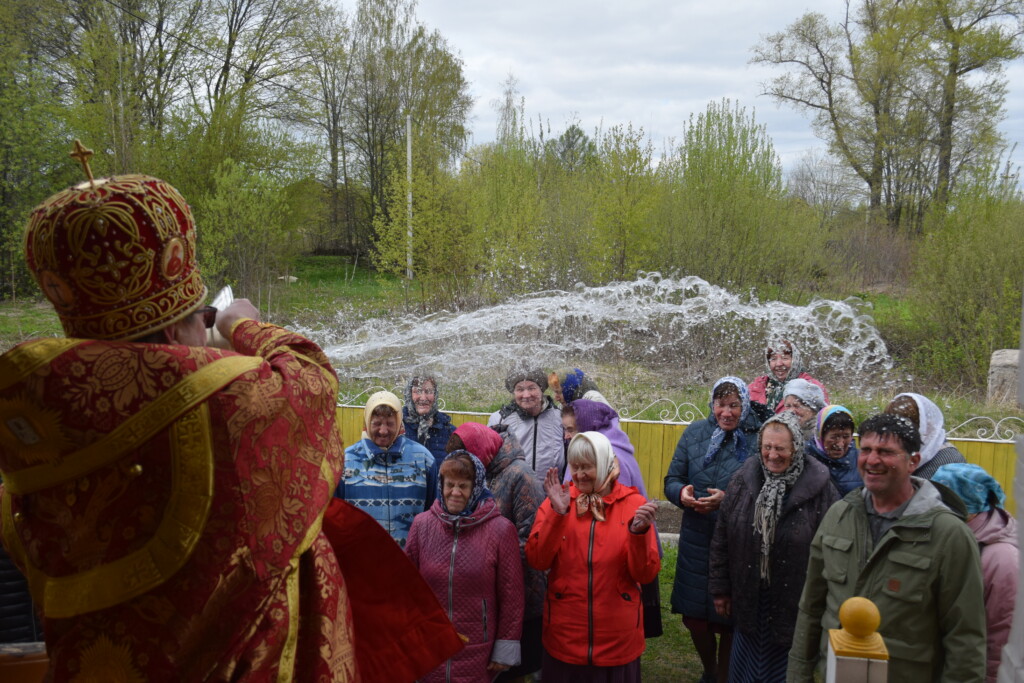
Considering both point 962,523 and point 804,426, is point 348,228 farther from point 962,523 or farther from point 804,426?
point 962,523

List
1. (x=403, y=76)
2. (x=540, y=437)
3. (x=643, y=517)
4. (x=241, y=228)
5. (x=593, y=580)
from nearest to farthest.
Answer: (x=643, y=517) → (x=593, y=580) → (x=540, y=437) → (x=241, y=228) → (x=403, y=76)

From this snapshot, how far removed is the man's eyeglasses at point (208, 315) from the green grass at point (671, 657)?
3.75 meters

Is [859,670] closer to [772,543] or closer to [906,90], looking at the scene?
[772,543]

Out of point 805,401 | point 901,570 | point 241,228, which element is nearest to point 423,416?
point 805,401

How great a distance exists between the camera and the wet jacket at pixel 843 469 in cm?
436

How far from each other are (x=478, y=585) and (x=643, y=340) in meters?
12.9

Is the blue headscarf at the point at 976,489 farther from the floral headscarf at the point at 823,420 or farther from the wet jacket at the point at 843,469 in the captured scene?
the floral headscarf at the point at 823,420

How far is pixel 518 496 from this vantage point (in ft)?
13.7

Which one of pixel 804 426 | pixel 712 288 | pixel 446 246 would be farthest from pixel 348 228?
pixel 804 426

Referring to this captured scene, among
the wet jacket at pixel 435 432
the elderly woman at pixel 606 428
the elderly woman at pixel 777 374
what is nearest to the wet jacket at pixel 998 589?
the elderly woman at pixel 606 428

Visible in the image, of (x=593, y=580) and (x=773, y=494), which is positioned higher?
(x=773, y=494)

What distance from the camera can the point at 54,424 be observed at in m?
1.62

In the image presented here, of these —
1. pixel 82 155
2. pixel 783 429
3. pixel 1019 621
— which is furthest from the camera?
pixel 783 429

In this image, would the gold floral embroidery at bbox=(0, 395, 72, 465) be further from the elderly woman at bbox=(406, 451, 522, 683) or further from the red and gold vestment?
the elderly woman at bbox=(406, 451, 522, 683)
